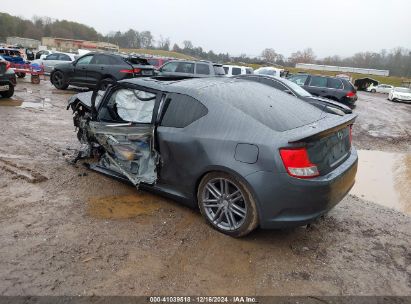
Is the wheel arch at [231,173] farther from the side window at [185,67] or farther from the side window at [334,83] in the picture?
the side window at [334,83]

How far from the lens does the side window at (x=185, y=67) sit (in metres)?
15.9

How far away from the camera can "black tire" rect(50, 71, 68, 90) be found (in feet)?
50.4

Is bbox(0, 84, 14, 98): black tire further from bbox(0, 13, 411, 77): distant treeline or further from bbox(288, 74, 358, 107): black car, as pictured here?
bbox(0, 13, 411, 77): distant treeline

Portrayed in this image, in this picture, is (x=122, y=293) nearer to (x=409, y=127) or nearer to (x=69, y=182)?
(x=69, y=182)

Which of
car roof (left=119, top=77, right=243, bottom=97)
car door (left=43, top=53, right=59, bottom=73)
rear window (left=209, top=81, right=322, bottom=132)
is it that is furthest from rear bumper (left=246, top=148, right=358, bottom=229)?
car door (left=43, top=53, right=59, bottom=73)

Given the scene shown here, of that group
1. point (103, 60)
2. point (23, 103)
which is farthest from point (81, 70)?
point (23, 103)

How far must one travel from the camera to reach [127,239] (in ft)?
12.2

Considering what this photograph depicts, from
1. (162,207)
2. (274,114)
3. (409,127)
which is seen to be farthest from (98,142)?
(409,127)

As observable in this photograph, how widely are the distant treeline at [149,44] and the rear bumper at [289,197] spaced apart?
88.4m

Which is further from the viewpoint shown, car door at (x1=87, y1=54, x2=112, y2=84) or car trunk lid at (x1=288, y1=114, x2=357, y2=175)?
car door at (x1=87, y1=54, x2=112, y2=84)

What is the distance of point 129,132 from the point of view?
14.7ft

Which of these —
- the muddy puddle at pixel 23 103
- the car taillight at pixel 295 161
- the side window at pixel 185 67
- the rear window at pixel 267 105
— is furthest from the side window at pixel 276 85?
the car taillight at pixel 295 161

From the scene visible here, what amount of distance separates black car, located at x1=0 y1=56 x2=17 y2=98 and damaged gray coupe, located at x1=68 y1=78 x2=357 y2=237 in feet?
25.7

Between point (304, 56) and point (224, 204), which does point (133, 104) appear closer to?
point (224, 204)
